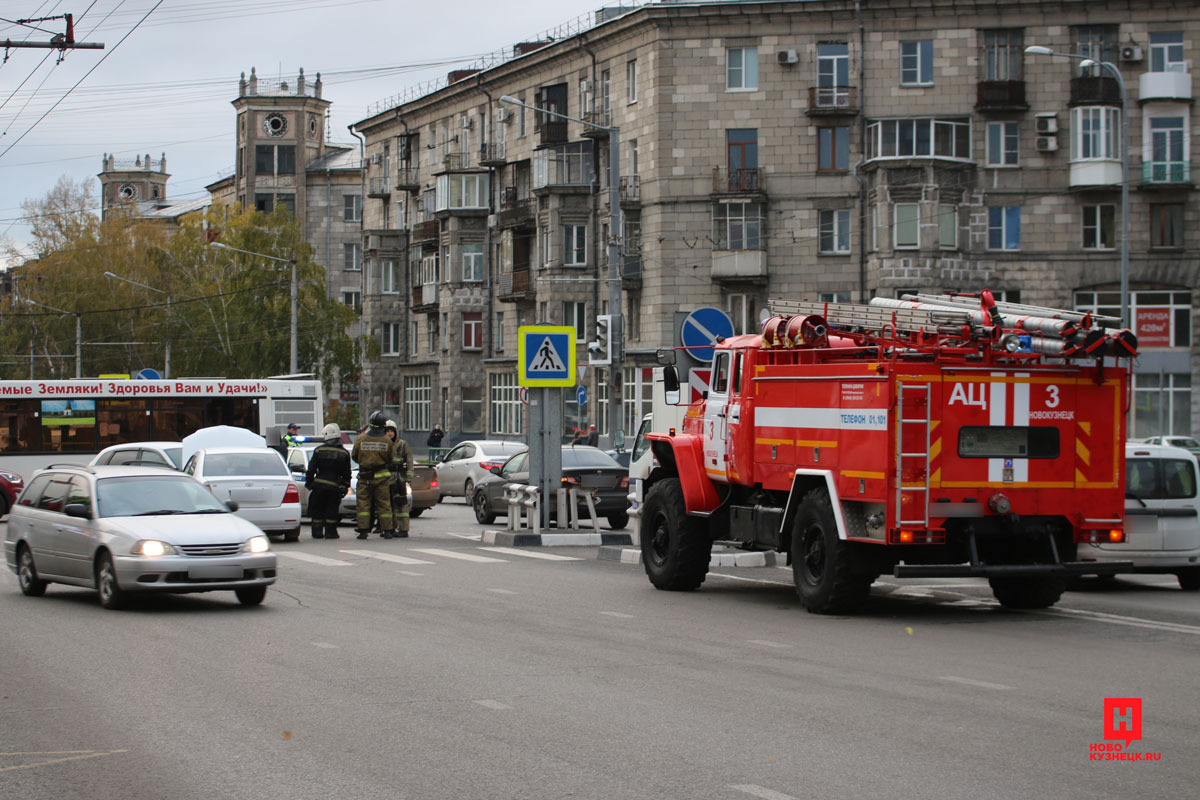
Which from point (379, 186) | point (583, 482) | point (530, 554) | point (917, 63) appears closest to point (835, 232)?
point (917, 63)

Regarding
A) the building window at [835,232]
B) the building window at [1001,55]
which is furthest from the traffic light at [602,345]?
the building window at [1001,55]

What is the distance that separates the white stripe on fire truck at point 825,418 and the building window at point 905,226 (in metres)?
35.4

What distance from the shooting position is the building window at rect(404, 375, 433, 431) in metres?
69.4

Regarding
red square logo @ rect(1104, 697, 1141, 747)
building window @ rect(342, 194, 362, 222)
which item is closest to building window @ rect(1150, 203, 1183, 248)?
red square logo @ rect(1104, 697, 1141, 747)

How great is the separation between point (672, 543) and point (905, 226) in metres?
35.0

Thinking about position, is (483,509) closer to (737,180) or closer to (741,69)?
(737,180)

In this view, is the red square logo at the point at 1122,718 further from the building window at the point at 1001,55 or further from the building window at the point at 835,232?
the building window at the point at 1001,55

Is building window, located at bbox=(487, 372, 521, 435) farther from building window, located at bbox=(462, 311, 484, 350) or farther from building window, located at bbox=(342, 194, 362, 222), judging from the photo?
building window, located at bbox=(342, 194, 362, 222)

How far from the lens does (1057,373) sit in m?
13.7

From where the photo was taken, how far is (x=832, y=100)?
50406mm

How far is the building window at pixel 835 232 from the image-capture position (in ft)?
167

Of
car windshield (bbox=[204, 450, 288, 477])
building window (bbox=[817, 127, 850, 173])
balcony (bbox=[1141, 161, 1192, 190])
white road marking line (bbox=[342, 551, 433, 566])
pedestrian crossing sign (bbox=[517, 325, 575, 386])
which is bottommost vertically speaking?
white road marking line (bbox=[342, 551, 433, 566])

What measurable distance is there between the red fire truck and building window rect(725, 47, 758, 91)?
37745 millimetres

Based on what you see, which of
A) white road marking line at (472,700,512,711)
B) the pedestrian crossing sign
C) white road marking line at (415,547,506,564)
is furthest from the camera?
the pedestrian crossing sign
